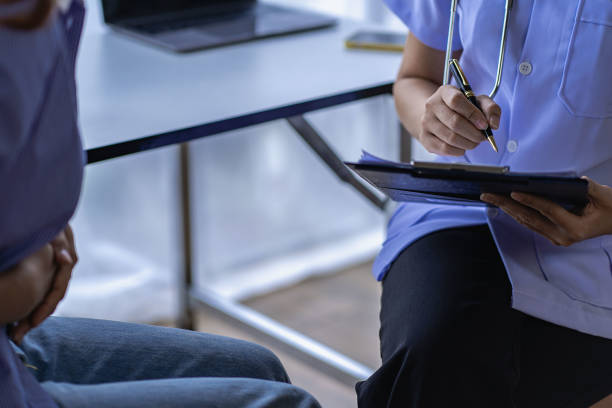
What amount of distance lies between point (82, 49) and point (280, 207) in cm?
95

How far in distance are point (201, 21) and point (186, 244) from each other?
0.59 metres

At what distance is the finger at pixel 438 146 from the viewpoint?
41.1 inches

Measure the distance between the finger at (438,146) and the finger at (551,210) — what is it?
16 centimetres

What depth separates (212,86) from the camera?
4.12 feet

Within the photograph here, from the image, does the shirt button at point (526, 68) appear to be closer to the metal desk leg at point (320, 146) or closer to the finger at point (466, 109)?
the finger at point (466, 109)

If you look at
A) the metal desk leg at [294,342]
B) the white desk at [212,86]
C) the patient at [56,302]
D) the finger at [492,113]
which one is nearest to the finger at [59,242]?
the patient at [56,302]

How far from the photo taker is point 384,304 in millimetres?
1071

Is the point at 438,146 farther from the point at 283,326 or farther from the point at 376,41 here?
the point at 283,326

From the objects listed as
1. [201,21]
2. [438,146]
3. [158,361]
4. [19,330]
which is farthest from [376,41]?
[19,330]

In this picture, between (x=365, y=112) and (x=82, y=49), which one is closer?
(x=82, y=49)

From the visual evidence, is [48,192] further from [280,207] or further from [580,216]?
[280,207]

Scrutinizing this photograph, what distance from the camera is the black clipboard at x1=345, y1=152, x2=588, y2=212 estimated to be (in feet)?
2.72

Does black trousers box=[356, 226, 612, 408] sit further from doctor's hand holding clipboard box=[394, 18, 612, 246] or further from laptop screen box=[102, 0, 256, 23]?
laptop screen box=[102, 0, 256, 23]

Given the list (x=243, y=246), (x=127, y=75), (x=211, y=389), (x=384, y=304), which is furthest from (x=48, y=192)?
(x=243, y=246)
